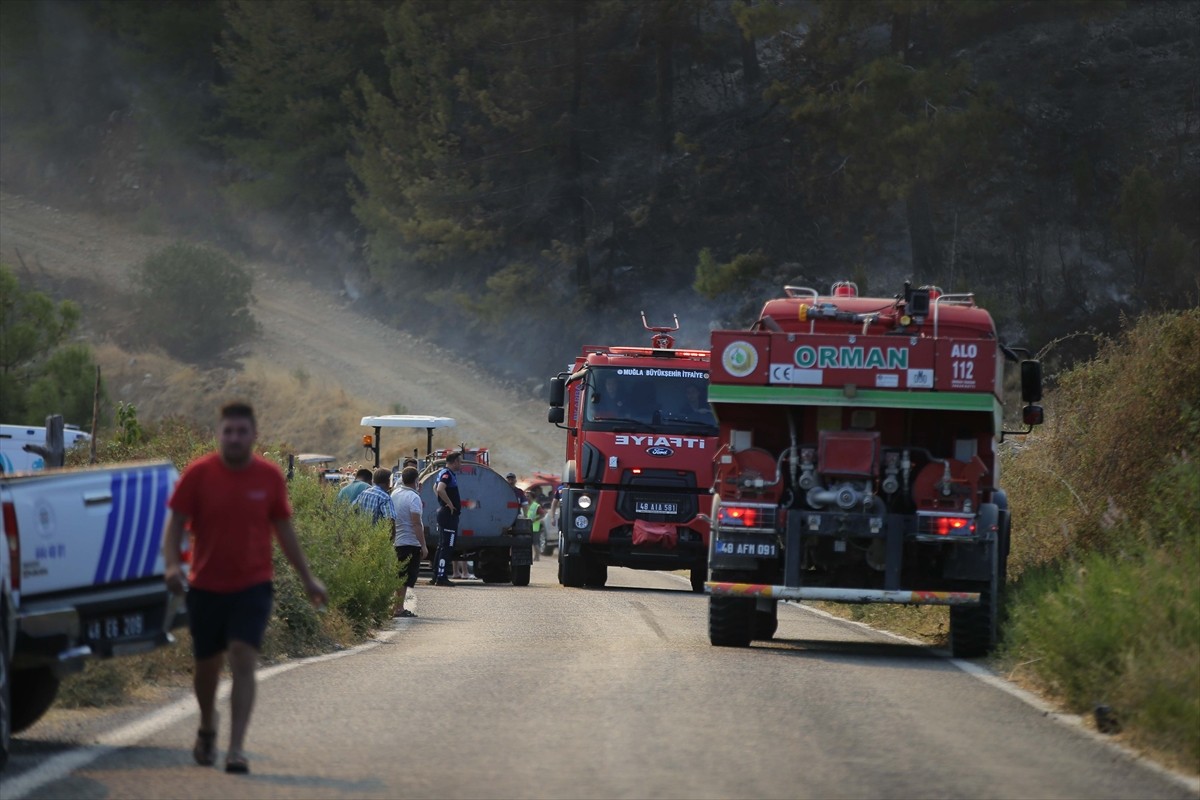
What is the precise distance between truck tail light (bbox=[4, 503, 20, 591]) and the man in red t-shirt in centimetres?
79

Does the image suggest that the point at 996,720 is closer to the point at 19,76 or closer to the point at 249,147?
the point at 249,147

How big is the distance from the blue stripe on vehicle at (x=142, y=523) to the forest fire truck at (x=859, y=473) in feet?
21.2

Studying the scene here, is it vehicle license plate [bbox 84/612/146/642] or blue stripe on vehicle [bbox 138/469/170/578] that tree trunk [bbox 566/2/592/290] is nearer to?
blue stripe on vehicle [bbox 138/469/170/578]

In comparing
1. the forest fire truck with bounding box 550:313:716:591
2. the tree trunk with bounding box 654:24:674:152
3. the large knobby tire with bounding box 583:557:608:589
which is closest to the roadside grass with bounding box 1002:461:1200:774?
the forest fire truck with bounding box 550:313:716:591

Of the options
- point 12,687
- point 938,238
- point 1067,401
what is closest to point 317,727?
point 12,687

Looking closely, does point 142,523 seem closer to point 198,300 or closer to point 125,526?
point 125,526

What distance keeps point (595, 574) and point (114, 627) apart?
17.6 meters

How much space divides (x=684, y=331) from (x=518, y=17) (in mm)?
10940

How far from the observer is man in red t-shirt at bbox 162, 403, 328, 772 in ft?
25.4

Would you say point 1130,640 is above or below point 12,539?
below

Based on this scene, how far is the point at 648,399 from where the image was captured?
952 inches

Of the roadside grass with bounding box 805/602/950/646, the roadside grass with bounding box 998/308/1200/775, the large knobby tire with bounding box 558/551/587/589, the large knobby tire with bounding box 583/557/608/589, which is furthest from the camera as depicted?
the large knobby tire with bounding box 583/557/608/589

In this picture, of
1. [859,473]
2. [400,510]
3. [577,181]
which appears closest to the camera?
[859,473]

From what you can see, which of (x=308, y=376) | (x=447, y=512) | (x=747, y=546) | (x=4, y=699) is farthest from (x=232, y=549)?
(x=308, y=376)
